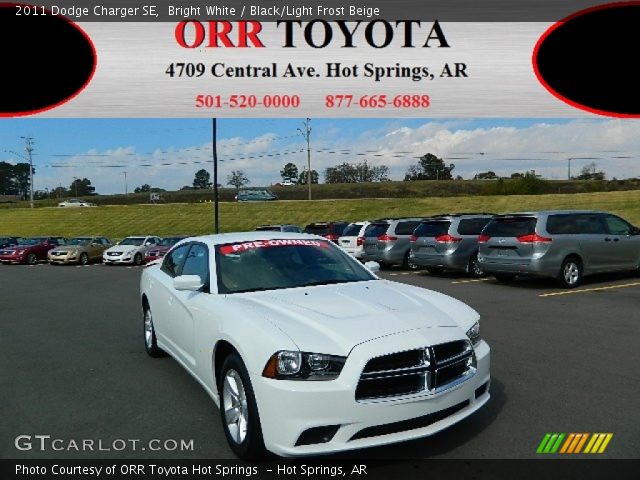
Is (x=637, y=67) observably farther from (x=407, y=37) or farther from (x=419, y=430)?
(x=419, y=430)

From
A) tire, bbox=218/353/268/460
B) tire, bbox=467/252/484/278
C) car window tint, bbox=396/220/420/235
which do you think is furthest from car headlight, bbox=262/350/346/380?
car window tint, bbox=396/220/420/235

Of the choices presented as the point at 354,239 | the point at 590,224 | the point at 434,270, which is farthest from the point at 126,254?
the point at 590,224

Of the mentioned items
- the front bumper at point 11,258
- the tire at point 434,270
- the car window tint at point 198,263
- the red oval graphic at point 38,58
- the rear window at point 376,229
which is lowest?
the front bumper at point 11,258

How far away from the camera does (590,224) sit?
12430 mm

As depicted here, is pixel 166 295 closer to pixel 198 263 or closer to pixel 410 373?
pixel 198 263

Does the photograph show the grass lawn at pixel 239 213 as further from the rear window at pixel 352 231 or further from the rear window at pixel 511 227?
the rear window at pixel 511 227

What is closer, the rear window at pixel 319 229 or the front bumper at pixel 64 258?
the rear window at pixel 319 229

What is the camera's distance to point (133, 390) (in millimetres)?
5109

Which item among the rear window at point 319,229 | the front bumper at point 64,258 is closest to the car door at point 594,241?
the rear window at point 319,229

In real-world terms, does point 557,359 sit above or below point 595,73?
below

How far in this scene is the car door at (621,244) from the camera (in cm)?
1260

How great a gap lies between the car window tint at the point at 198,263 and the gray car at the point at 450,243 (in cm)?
1022

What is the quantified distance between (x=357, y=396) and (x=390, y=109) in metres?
5.50

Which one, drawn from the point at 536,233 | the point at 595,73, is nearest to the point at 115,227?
the point at 536,233
